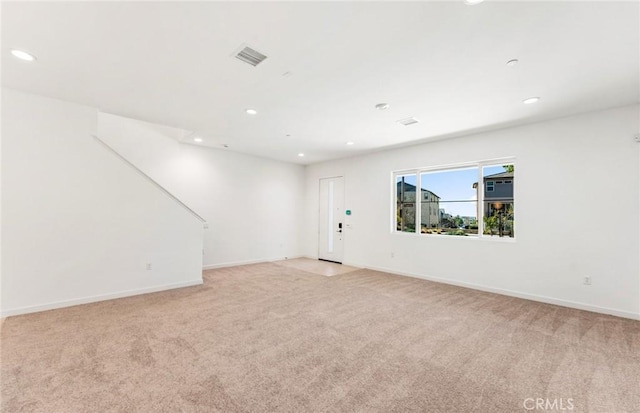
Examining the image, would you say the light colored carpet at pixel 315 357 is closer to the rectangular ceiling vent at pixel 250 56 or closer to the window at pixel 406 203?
the window at pixel 406 203

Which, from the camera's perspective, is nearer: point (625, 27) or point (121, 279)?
point (625, 27)

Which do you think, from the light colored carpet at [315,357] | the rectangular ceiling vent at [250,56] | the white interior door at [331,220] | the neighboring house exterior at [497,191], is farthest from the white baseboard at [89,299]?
the neighboring house exterior at [497,191]

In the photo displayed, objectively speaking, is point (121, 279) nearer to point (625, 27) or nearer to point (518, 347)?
point (518, 347)

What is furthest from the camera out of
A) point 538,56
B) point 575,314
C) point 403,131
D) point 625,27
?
point 403,131

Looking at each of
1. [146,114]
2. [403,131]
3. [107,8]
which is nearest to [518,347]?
[403,131]

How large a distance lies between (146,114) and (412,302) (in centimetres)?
526

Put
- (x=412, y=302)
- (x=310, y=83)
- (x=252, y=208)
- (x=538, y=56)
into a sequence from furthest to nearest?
(x=252, y=208), (x=412, y=302), (x=310, y=83), (x=538, y=56)

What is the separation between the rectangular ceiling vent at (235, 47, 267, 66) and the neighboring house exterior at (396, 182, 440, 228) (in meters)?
4.53

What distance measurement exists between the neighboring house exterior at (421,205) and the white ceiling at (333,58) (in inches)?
76.0

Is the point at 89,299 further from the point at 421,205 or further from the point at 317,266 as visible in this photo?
the point at 421,205

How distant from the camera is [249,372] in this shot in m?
2.22

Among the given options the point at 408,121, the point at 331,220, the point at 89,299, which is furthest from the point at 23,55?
the point at 331,220

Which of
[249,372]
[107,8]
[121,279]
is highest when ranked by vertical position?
[107,8]

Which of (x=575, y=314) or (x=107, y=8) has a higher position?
(x=107, y=8)
